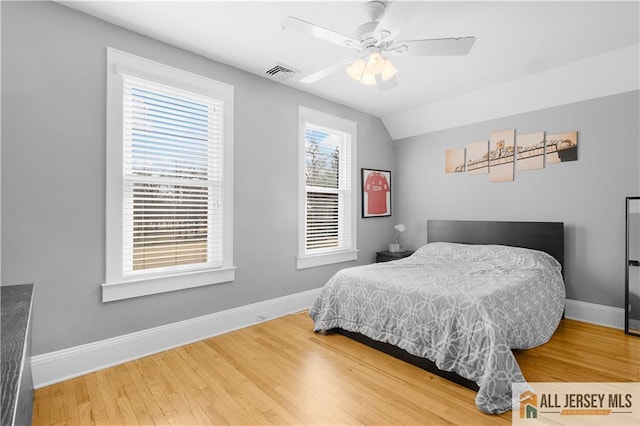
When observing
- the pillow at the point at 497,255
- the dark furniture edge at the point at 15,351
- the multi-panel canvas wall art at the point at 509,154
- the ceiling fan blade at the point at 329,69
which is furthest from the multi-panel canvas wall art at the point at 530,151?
the dark furniture edge at the point at 15,351

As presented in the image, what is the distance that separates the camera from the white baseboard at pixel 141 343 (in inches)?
85.7

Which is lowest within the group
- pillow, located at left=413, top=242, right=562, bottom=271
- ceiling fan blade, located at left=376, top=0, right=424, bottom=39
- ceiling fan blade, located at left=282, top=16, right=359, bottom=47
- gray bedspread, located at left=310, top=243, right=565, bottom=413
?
gray bedspread, located at left=310, top=243, right=565, bottom=413

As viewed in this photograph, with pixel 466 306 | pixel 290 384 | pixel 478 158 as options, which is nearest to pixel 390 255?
pixel 478 158

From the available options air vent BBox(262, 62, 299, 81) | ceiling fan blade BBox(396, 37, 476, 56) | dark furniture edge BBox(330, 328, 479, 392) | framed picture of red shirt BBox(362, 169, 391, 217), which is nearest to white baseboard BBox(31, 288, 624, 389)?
dark furniture edge BBox(330, 328, 479, 392)

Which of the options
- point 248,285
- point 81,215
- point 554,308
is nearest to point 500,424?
point 554,308

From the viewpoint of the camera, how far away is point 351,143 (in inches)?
173

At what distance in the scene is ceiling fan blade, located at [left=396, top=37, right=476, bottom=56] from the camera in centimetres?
198

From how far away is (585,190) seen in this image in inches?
131

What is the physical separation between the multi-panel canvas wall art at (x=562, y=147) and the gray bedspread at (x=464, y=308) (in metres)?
1.09

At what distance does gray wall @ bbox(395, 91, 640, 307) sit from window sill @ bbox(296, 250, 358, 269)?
168 cm

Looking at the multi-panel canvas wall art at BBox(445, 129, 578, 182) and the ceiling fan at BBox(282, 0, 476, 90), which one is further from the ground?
the ceiling fan at BBox(282, 0, 476, 90)

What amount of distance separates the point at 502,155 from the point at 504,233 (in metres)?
0.95

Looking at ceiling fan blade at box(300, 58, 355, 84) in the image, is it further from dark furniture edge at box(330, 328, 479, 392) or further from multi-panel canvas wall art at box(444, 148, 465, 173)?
multi-panel canvas wall art at box(444, 148, 465, 173)

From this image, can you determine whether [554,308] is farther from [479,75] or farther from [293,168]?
[293,168]
